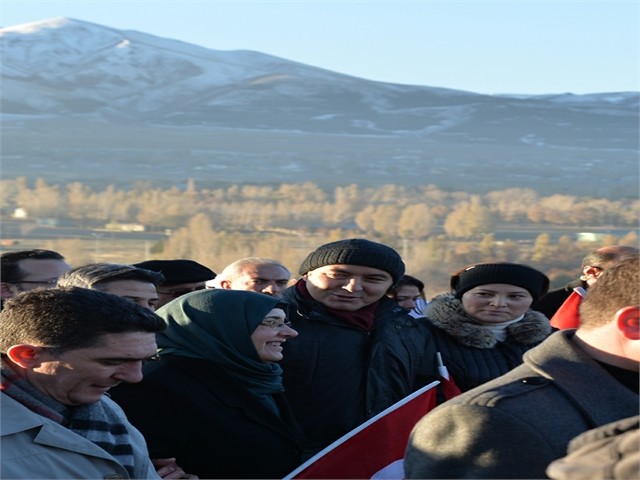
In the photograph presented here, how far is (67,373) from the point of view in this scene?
301 centimetres

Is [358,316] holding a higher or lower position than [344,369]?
higher

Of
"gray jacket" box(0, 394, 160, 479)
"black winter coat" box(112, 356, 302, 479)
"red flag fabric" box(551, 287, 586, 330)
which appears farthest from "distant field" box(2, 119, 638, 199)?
"gray jacket" box(0, 394, 160, 479)

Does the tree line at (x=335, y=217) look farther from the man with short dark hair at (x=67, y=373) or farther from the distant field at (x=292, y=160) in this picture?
the man with short dark hair at (x=67, y=373)

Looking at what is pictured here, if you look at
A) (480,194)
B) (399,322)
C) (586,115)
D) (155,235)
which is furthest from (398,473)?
(586,115)

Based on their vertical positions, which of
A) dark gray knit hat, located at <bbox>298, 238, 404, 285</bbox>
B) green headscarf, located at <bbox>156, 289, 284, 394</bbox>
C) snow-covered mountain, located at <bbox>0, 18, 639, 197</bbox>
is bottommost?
snow-covered mountain, located at <bbox>0, 18, 639, 197</bbox>

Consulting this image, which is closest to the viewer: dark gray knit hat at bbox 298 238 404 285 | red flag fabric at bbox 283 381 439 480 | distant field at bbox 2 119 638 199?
red flag fabric at bbox 283 381 439 480

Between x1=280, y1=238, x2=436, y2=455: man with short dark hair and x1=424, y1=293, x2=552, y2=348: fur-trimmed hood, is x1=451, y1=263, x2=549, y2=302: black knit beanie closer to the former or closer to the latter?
x1=424, y1=293, x2=552, y2=348: fur-trimmed hood

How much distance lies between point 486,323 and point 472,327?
0.33ft

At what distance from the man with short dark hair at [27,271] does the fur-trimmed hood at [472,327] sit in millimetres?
1998

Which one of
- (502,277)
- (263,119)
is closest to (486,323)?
(502,277)

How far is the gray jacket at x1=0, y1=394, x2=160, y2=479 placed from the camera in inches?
112

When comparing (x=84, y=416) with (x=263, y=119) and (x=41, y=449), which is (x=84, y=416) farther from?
(x=263, y=119)

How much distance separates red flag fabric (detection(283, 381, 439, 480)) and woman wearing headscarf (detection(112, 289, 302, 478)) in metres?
0.23

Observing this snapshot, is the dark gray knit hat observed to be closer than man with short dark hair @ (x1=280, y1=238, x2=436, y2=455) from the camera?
No
